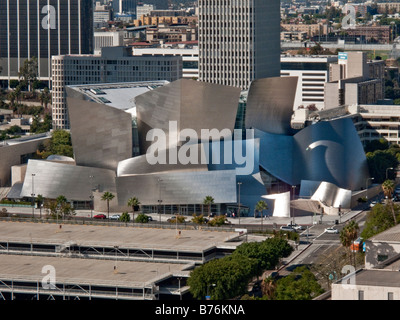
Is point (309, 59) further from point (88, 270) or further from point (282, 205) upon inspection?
point (88, 270)

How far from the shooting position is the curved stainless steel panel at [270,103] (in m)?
107

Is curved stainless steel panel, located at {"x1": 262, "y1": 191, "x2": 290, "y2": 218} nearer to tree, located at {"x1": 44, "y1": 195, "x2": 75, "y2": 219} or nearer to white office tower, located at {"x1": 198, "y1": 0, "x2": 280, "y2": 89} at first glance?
tree, located at {"x1": 44, "y1": 195, "x2": 75, "y2": 219}

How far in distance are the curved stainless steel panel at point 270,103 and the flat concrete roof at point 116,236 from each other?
69.4ft

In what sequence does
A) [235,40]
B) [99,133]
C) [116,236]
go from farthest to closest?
[235,40], [99,133], [116,236]

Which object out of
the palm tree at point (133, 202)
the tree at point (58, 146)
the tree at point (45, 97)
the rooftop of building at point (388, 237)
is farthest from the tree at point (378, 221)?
the tree at point (45, 97)

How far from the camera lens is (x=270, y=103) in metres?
108

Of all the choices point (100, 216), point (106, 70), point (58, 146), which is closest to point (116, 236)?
point (100, 216)

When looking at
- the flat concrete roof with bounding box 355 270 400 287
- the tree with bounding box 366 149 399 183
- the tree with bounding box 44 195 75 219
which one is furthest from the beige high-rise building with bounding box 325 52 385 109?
the flat concrete roof with bounding box 355 270 400 287

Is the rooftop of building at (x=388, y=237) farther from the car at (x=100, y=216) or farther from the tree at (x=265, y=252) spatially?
the car at (x=100, y=216)

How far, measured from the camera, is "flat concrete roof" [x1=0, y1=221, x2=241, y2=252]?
8231 centimetres

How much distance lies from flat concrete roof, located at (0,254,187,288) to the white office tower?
212ft

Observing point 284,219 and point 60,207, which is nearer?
point 284,219

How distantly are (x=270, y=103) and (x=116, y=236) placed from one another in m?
27.1

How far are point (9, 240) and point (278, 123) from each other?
1285 inches
